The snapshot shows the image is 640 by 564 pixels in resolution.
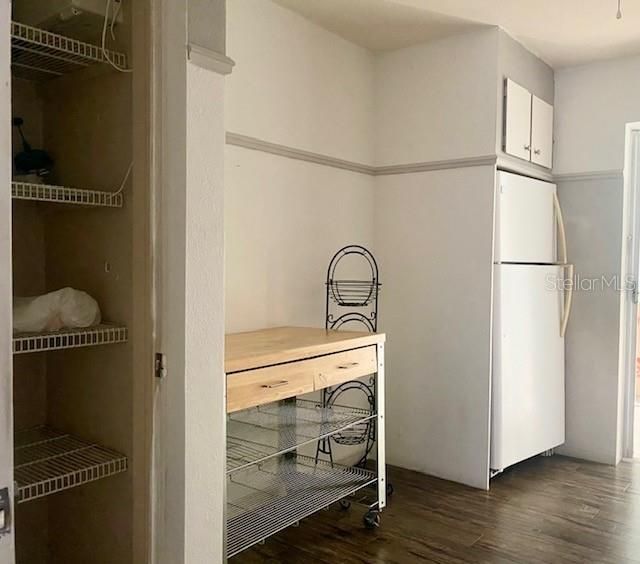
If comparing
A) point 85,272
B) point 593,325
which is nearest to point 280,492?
point 85,272

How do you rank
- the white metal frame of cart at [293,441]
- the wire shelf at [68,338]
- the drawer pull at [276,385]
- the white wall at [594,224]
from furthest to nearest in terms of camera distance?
1. the white wall at [594,224]
2. the white metal frame of cart at [293,441]
3. the drawer pull at [276,385]
4. the wire shelf at [68,338]

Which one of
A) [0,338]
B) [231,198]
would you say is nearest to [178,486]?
[0,338]

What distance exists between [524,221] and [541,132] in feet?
1.95

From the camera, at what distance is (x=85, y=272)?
1915 mm

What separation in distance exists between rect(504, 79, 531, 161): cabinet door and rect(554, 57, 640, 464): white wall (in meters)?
0.50

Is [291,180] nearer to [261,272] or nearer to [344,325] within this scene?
[261,272]

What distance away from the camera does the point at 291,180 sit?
3.10 meters

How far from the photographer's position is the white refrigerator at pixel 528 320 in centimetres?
333

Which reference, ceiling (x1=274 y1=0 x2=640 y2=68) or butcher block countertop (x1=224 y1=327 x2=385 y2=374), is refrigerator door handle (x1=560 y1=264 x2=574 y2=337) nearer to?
ceiling (x1=274 y1=0 x2=640 y2=68)

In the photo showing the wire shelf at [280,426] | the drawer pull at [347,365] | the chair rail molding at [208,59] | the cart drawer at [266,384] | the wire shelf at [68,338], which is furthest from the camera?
the wire shelf at [280,426]

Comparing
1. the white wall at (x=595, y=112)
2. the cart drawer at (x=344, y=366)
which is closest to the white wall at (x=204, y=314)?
the cart drawer at (x=344, y=366)

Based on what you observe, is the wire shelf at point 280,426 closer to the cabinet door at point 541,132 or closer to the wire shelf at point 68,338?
the wire shelf at point 68,338

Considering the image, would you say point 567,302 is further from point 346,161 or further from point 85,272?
point 85,272

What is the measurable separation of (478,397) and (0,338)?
2.73 meters
